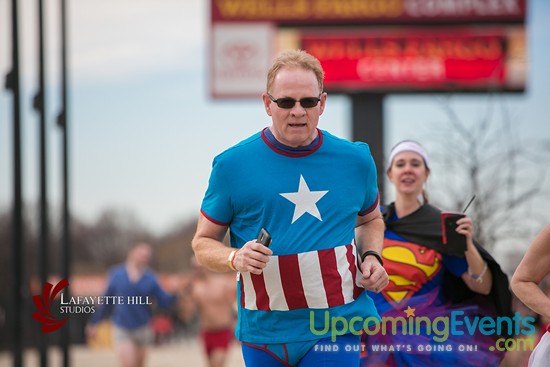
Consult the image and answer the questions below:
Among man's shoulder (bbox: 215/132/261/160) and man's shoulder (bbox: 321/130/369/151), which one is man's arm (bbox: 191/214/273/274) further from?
man's shoulder (bbox: 321/130/369/151)

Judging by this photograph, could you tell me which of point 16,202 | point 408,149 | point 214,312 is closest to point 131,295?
point 214,312

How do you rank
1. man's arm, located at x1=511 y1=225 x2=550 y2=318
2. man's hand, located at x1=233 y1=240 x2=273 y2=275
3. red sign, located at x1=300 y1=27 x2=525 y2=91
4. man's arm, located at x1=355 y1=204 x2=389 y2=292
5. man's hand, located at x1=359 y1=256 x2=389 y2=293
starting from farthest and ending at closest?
red sign, located at x1=300 y1=27 x2=525 y2=91 < man's arm, located at x1=355 y1=204 x2=389 y2=292 < man's arm, located at x1=511 y1=225 x2=550 y2=318 < man's hand, located at x1=359 y1=256 x2=389 y2=293 < man's hand, located at x1=233 y1=240 x2=273 y2=275

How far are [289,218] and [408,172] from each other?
7.80ft

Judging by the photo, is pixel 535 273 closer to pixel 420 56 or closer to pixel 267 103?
pixel 267 103

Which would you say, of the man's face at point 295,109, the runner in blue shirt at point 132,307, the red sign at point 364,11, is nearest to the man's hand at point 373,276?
the man's face at point 295,109

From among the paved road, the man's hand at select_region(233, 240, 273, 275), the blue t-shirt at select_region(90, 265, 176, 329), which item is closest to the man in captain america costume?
the man's hand at select_region(233, 240, 273, 275)

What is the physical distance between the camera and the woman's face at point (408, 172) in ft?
22.0

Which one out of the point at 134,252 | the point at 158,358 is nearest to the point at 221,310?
the point at 134,252

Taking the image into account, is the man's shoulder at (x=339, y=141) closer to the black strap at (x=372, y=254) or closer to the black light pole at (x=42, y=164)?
the black strap at (x=372, y=254)

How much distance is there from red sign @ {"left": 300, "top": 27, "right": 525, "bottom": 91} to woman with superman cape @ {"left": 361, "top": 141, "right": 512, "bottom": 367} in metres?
13.8

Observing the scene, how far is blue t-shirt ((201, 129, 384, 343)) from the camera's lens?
4469 mm

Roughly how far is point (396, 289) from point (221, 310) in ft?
24.4

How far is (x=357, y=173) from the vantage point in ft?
15.2

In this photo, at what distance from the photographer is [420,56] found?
20.7 m
